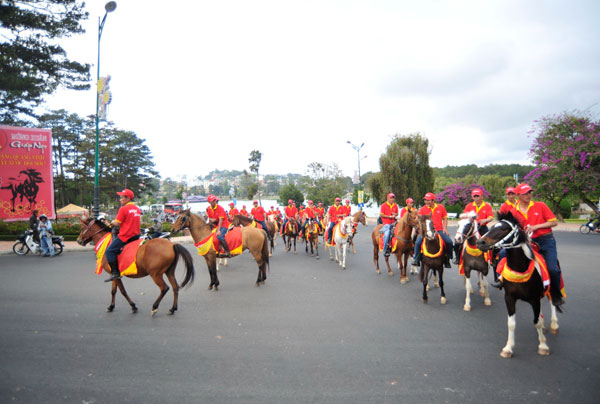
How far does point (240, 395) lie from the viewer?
351cm

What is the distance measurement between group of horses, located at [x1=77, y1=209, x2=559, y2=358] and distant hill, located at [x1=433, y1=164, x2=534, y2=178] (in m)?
84.7

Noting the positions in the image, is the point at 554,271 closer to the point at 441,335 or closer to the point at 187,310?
the point at 441,335

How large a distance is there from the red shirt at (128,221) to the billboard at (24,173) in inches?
629

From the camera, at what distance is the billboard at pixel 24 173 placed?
17.2 meters

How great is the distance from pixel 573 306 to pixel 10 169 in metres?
24.4

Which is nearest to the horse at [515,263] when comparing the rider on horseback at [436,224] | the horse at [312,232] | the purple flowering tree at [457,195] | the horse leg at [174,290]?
the rider on horseback at [436,224]

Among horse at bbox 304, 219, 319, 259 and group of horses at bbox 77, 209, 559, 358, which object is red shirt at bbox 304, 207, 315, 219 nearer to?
horse at bbox 304, 219, 319, 259

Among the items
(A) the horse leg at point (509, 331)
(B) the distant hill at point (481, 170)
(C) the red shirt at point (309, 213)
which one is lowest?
(A) the horse leg at point (509, 331)

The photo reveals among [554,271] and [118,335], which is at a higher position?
[554,271]

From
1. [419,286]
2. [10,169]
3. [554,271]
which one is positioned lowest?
[419,286]

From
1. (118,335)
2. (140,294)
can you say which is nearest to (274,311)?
(118,335)

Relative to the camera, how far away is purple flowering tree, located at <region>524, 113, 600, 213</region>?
69.2 feet

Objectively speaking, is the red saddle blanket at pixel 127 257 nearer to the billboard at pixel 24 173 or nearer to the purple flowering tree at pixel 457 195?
the billboard at pixel 24 173

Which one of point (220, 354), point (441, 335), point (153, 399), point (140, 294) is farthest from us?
point (140, 294)
